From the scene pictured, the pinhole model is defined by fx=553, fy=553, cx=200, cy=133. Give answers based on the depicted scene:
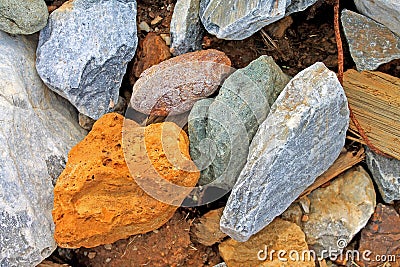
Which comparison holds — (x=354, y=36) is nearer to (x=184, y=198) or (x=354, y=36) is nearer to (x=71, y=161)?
(x=184, y=198)

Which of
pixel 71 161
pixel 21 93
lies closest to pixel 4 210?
pixel 71 161

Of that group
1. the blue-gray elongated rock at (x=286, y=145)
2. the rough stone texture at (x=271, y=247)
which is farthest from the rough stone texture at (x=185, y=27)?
the rough stone texture at (x=271, y=247)

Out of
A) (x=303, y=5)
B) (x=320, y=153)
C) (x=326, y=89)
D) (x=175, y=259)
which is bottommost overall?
(x=175, y=259)

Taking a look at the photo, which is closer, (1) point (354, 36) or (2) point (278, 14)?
(2) point (278, 14)

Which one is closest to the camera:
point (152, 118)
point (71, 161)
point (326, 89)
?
point (326, 89)

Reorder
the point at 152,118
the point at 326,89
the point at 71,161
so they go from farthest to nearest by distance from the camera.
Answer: the point at 152,118, the point at 71,161, the point at 326,89

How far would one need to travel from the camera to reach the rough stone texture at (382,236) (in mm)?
2314

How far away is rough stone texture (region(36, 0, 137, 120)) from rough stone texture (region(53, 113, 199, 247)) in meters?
0.22

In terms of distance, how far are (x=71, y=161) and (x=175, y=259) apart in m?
0.60

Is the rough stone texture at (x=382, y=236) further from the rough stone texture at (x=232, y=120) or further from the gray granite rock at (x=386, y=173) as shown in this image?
the rough stone texture at (x=232, y=120)

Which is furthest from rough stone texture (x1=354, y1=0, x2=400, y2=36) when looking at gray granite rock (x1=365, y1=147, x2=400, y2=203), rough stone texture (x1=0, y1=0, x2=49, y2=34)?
rough stone texture (x1=0, y1=0, x2=49, y2=34)

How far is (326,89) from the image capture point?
6.77 feet

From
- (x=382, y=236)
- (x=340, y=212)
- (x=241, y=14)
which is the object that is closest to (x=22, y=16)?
(x=241, y=14)

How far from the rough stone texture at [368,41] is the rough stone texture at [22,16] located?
1.25m
